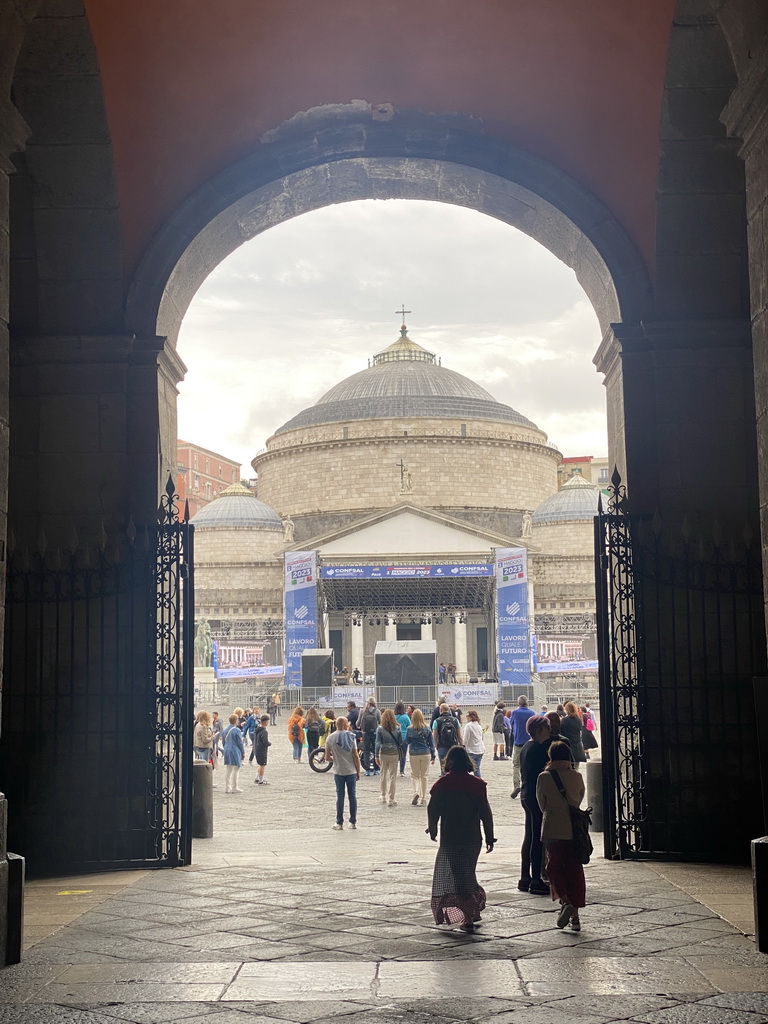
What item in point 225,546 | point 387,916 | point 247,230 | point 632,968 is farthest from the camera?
point 225,546

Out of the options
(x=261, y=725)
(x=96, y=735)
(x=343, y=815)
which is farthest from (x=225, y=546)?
(x=96, y=735)

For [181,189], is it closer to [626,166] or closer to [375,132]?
[375,132]

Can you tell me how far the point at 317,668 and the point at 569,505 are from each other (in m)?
29.3

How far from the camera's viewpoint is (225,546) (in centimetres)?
6041

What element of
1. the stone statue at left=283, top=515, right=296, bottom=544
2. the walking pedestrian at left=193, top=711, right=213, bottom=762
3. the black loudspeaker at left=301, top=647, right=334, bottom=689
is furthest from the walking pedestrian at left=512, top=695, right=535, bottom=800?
the stone statue at left=283, top=515, right=296, bottom=544

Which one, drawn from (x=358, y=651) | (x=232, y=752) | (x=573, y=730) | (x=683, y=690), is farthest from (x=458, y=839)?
(x=358, y=651)

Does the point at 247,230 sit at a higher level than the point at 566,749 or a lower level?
higher

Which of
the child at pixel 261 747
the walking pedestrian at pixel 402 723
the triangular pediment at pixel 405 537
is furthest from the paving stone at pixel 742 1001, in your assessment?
the triangular pediment at pixel 405 537

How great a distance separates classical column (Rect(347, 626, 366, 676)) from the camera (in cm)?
5066

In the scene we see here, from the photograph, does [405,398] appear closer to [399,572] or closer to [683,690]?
[399,572]

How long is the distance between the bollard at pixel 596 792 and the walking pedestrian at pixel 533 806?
2496mm

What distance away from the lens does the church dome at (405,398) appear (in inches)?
2454

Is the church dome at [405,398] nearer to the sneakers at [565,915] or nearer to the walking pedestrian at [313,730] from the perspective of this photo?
the walking pedestrian at [313,730]

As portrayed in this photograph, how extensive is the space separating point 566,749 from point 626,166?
422 cm
